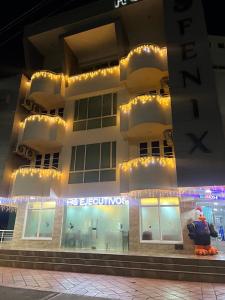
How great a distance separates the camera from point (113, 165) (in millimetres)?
14625

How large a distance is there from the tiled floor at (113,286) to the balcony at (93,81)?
38.0ft

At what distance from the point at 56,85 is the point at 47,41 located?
15.5 ft

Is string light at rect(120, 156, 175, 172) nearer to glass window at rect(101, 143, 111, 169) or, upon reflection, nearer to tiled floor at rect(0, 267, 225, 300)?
glass window at rect(101, 143, 111, 169)

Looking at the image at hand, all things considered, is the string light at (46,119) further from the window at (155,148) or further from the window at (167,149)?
the window at (167,149)

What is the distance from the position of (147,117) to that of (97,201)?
230 inches

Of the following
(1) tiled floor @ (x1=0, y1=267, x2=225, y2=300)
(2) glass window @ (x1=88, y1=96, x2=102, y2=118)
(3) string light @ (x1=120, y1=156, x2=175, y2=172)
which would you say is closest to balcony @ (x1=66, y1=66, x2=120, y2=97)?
(2) glass window @ (x1=88, y1=96, x2=102, y2=118)

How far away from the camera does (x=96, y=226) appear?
49.4 ft

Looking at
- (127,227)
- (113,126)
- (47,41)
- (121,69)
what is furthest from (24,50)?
(127,227)

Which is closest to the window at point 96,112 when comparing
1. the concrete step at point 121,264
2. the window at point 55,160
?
the window at point 55,160

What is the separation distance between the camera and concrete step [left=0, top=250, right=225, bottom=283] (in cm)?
898

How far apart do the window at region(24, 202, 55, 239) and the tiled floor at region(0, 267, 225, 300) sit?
5.32 metres

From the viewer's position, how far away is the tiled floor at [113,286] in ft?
22.8

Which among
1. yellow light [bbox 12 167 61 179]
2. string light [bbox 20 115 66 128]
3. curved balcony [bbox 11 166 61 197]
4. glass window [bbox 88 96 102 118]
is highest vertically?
glass window [bbox 88 96 102 118]

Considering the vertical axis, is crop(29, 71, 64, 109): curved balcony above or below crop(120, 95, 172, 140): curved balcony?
above
